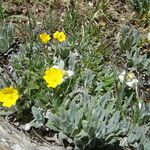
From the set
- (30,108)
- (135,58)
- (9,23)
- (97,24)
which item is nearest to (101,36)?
(97,24)

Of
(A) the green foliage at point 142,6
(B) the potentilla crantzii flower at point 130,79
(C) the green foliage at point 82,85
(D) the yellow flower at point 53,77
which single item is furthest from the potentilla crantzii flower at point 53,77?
(A) the green foliage at point 142,6

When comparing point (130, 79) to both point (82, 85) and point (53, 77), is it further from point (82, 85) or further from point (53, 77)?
point (53, 77)

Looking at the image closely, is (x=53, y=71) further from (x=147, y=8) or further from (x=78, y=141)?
(x=147, y=8)

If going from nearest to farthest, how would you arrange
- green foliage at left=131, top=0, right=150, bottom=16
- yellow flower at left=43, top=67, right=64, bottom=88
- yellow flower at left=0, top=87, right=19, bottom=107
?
yellow flower at left=0, top=87, right=19, bottom=107, yellow flower at left=43, top=67, right=64, bottom=88, green foliage at left=131, top=0, right=150, bottom=16

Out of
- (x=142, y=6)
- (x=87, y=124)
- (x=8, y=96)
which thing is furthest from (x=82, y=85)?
(x=142, y=6)

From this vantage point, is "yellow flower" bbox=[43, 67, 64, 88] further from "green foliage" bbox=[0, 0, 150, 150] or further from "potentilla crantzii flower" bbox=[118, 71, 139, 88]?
"potentilla crantzii flower" bbox=[118, 71, 139, 88]

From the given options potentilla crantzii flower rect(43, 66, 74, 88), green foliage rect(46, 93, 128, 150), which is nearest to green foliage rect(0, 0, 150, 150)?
green foliage rect(46, 93, 128, 150)
